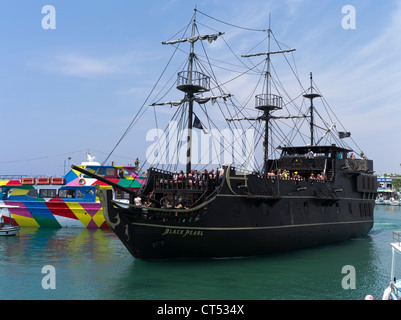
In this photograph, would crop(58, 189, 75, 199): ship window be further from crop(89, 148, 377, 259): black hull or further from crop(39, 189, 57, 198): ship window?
crop(89, 148, 377, 259): black hull

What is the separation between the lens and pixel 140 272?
18203 millimetres

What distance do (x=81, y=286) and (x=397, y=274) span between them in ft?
48.1

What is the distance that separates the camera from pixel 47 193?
39.4 meters

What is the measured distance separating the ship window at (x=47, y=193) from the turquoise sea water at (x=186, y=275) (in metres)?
13.6

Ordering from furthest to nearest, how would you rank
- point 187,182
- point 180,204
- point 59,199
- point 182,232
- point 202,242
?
1. point 59,199
2. point 187,182
3. point 180,204
4. point 202,242
5. point 182,232

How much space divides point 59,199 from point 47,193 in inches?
72.4

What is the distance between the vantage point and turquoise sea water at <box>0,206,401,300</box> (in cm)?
1525

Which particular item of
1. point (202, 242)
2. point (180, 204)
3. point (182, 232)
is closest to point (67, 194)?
point (180, 204)

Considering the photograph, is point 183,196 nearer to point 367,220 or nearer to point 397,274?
point 397,274

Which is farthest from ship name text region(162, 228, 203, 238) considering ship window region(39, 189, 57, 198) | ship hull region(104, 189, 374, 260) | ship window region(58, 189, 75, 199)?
ship window region(39, 189, 57, 198)

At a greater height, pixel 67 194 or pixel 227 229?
pixel 67 194

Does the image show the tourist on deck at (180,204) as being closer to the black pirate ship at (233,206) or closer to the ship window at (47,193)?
the black pirate ship at (233,206)

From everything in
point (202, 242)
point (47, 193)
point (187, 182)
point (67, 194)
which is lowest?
point (202, 242)

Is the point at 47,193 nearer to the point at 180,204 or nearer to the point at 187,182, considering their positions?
the point at 187,182
